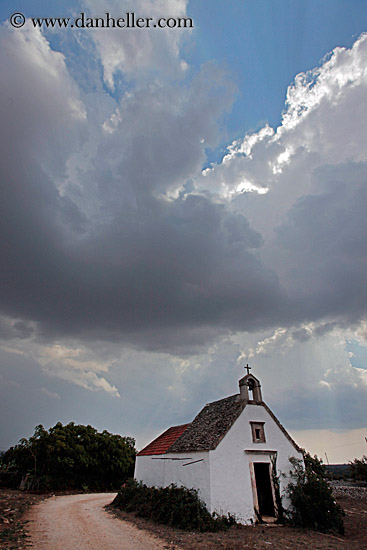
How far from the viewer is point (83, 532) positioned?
13.3 metres

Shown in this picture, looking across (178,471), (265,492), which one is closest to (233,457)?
(178,471)

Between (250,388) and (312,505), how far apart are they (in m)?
6.56

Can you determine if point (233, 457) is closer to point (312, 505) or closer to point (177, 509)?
point (177, 509)

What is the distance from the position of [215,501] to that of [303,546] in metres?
4.35

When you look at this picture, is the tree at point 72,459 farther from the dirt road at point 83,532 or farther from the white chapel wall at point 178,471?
the dirt road at point 83,532

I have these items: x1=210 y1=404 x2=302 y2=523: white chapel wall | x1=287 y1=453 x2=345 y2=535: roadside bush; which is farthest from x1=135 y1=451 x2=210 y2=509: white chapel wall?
x1=287 y1=453 x2=345 y2=535: roadside bush

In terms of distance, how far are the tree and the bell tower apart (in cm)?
1935

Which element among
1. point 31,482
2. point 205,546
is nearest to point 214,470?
point 205,546

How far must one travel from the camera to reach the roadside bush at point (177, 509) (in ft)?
47.6

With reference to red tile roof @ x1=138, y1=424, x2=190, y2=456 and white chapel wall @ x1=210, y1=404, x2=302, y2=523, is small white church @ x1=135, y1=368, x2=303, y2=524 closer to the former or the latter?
white chapel wall @ x1=210, y1=404, x2=302, y2=523

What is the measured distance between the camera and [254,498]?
1641 centimetres

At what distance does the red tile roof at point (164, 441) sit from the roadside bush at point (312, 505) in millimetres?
7764

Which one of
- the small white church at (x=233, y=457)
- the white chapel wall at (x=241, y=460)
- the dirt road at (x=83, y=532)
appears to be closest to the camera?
the dirt road at (x=83, y=532)

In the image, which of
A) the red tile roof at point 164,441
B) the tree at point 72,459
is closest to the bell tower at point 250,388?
the red tile roof at point 164,441
